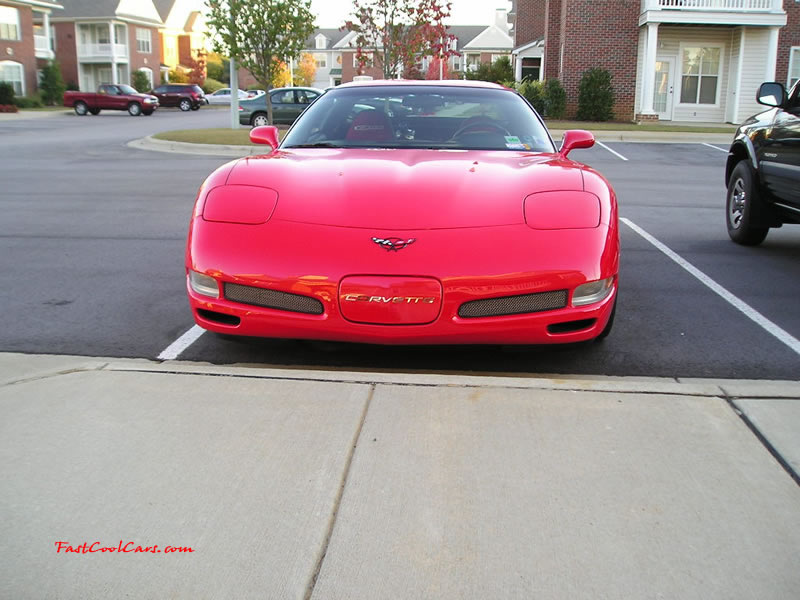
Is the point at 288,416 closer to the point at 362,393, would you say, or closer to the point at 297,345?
the point at 362,393

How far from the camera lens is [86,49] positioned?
188ft

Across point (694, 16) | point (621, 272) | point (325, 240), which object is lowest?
point (621, 272)

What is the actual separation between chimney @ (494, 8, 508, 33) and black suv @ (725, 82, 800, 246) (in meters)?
78.1

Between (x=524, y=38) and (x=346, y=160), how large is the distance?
37.9m

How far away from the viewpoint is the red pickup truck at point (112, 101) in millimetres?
39688

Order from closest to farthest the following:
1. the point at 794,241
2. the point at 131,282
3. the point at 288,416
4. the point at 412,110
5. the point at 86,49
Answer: the point at 288,416 < the point at 412,110 < the point at 131,282 < the point at 794,241 < the point at 86,49

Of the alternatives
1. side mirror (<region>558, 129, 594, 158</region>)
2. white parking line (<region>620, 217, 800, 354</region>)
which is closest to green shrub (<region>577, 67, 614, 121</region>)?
white parking line (<region>620, 217, 800, 354</region>)

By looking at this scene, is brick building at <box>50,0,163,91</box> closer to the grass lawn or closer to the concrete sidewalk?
the grass lawn

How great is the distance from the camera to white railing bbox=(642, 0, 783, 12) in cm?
2583

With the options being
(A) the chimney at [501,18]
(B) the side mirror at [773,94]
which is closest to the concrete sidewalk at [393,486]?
(B) the side mirror at [773,94]

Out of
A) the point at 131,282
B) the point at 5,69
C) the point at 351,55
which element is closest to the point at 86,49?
the point at 5,69

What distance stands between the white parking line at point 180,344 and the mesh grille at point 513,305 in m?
1.58

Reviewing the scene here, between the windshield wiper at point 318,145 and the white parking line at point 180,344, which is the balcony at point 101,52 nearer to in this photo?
the windshield wiper at point 318,145

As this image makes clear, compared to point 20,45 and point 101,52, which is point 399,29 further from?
point 101,52
